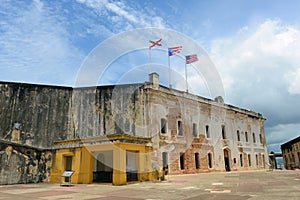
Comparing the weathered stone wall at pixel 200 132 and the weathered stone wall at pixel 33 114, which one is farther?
the weathered stone wall at pixel 200 132

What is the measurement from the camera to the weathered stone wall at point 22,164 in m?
14.7

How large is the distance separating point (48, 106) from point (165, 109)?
386 inches

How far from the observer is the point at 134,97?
21.0m

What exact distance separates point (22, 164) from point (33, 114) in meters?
5.21

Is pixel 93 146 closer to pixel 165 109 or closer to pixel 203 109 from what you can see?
pixel 165 109

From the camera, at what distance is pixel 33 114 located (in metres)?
19.7

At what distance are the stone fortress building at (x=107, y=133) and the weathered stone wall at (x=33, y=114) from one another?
6cm

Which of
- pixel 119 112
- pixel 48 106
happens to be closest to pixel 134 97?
pixel 119 112

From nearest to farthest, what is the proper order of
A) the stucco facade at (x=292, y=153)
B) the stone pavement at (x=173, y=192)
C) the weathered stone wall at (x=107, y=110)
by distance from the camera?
the stone pavement at (x=173, y=192)
the weathered stone wall at (x=107, y=110)
the stucco facade at (x=292, y=153)

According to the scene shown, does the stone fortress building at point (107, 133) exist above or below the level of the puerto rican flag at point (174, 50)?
below

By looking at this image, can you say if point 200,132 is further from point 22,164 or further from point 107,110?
point 22,164

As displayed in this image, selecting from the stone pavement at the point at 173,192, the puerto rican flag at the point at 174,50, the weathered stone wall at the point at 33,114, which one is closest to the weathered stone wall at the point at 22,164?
the weathered stone wall at the point at 33,114

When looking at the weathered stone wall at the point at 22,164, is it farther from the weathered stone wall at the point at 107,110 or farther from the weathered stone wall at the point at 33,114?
the weathered stone wall at the point at 107,110

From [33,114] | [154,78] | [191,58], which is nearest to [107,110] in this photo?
[154,78]
